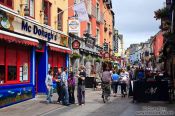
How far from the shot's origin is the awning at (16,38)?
58.5ft

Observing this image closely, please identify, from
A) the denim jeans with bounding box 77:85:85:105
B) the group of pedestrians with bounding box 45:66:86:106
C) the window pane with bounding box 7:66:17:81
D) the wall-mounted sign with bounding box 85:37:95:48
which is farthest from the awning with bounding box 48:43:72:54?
the wall-mounted sign with bounding box 85:37:95:48

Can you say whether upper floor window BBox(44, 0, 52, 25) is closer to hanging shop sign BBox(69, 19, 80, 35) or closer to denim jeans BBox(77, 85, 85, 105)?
hanging shop sign BBox(69, 19, 80, 35)

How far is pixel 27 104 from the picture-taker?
1992 cm

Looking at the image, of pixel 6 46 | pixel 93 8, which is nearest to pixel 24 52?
pixel 6 46

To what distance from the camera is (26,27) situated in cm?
2172

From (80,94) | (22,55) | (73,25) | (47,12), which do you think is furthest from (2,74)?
(73,25)

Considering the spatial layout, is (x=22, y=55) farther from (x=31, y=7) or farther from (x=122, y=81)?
(x=122, y=81)

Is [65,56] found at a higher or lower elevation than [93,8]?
lower

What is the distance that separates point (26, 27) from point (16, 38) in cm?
269

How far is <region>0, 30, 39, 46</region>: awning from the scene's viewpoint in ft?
58.5

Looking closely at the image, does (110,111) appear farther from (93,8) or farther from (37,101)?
(93,8)

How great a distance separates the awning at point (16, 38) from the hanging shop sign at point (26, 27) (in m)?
0.43

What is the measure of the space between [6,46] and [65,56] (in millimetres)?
11648

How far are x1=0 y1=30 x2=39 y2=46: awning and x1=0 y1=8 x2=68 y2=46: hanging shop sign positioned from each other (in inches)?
17.0
